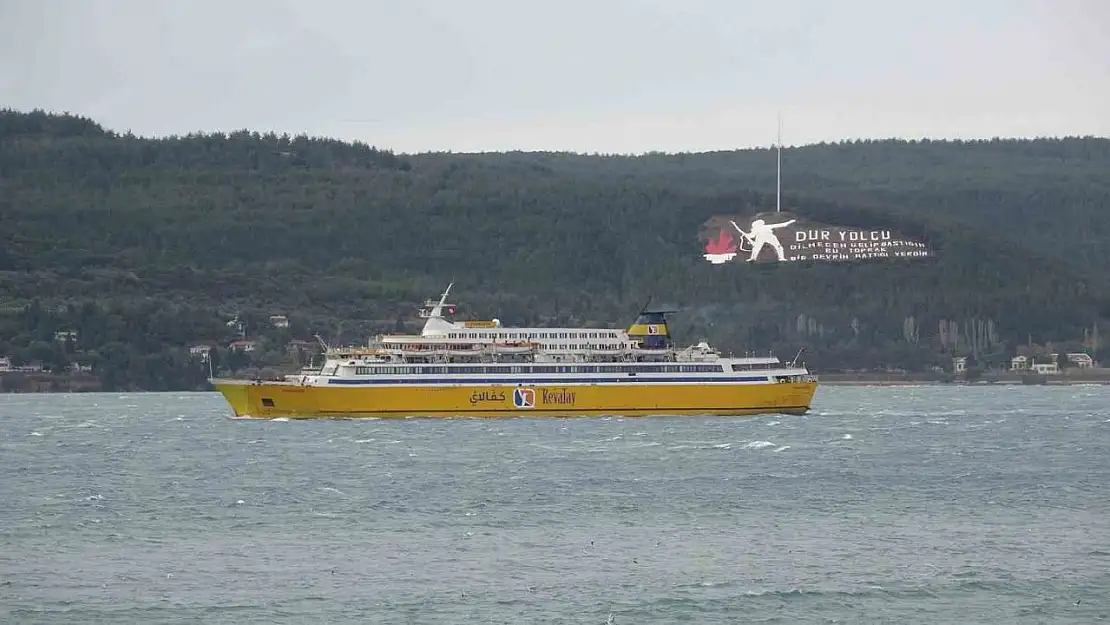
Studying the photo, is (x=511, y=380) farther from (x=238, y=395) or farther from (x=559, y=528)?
(x=559, y=528)

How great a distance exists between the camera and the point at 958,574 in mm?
53031

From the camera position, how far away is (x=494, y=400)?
122m

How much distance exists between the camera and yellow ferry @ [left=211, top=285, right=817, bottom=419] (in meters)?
121

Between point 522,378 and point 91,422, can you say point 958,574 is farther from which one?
point 91,422

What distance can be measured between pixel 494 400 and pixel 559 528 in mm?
59282

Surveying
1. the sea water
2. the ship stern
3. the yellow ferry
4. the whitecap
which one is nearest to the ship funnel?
the yellow ferry

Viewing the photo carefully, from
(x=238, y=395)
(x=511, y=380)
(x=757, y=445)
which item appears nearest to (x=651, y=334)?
(x=511, y=380)

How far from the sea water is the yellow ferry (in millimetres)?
13528

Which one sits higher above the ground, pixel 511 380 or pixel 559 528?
pixel 511 380

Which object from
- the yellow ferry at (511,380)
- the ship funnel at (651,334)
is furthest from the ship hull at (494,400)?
the ship funnel at (651,334)

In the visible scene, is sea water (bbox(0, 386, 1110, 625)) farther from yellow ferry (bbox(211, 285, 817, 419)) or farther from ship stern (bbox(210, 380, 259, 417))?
ship stern (bbox(210, 380, 259, 417))

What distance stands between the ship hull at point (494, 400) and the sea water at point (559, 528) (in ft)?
44.1

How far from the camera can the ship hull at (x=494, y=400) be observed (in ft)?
396

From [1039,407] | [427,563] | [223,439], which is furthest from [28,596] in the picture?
[1039,407]
